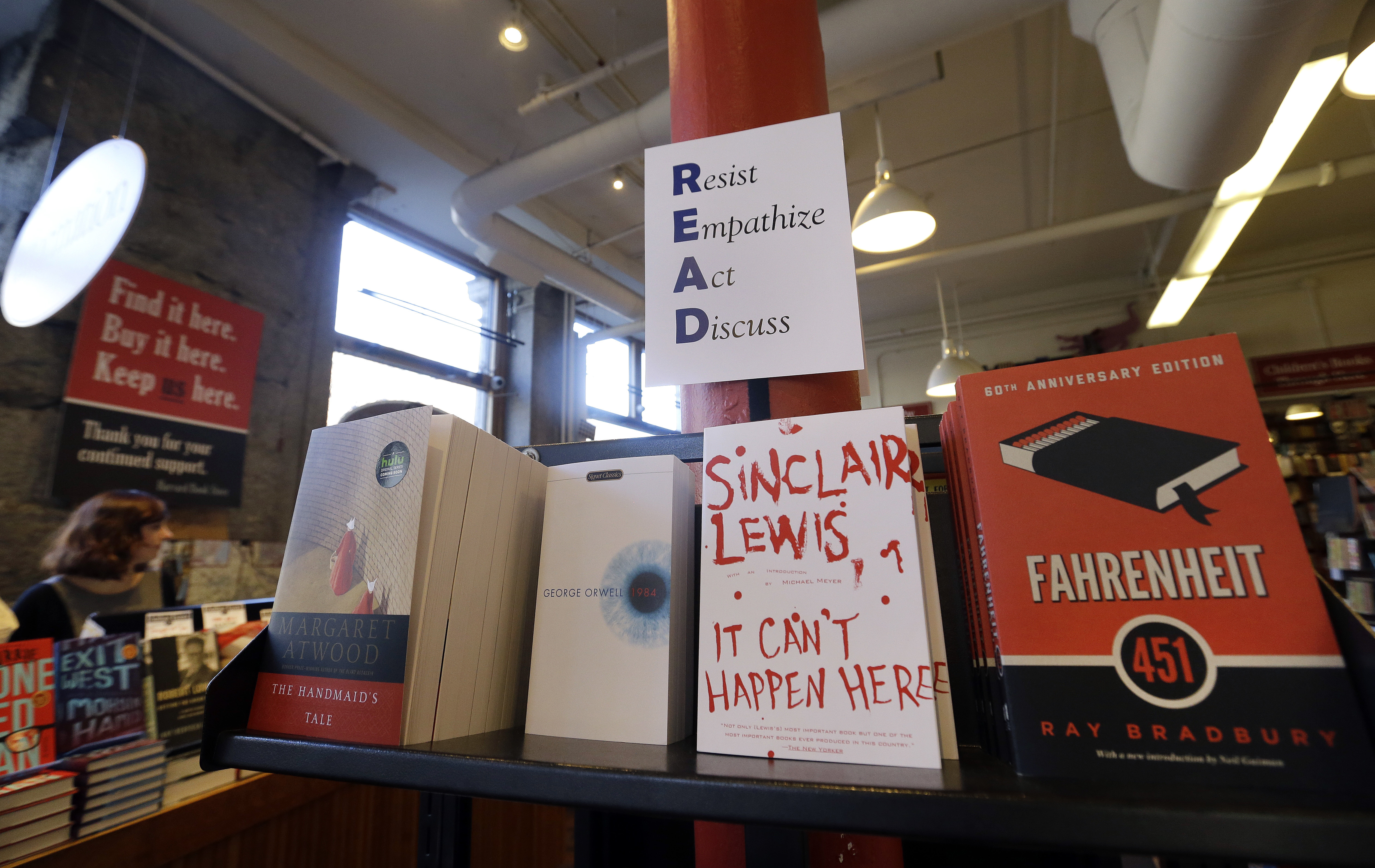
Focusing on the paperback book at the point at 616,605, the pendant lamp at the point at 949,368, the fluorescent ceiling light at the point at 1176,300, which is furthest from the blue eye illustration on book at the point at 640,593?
the fluorescent ceiling light at the point at 1176,300

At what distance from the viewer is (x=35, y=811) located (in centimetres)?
118

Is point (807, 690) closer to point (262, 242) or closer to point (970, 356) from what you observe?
point (262, 242)

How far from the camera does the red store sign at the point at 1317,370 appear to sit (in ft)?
18.0

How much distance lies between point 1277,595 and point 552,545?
623 millimetres

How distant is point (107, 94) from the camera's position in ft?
9.59

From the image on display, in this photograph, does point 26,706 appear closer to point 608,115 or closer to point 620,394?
point 608,115

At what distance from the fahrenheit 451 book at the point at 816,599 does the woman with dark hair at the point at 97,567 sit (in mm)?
2638

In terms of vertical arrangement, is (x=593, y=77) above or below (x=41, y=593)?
above

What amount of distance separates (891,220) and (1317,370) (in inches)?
217

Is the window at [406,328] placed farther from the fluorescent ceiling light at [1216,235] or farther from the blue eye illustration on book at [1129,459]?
the fluorescent ceiling light at [1216,235]

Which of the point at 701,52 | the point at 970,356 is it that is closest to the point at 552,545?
the point at 701,52

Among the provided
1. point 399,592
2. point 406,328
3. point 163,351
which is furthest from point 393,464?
point 406,328

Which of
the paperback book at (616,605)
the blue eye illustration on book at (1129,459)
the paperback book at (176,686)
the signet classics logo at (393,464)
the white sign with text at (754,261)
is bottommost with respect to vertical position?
the paperback book at (176,686)

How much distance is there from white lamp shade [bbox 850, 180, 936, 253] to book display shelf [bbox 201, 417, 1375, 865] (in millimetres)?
2611
